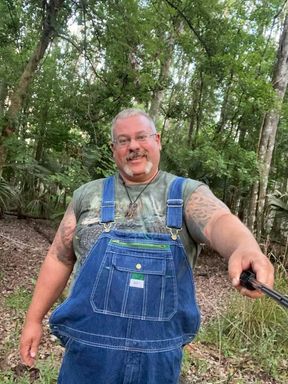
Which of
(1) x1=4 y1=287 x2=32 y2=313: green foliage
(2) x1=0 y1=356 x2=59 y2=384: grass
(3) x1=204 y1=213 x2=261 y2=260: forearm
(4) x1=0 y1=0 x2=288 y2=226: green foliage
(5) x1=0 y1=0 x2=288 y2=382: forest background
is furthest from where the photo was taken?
(4) x1=0 y1=0 x2=288 y2=226: green foliage

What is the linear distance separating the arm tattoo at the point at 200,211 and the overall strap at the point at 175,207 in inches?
1.3

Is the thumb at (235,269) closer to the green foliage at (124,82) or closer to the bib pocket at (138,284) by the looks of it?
the bib pocket at (138,284)

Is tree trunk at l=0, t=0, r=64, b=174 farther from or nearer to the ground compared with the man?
farther from the ground

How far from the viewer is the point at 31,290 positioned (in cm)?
514

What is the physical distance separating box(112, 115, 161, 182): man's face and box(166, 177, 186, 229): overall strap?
0.19 m

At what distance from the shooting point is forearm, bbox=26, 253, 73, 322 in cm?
195

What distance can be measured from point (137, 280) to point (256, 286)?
0.59m

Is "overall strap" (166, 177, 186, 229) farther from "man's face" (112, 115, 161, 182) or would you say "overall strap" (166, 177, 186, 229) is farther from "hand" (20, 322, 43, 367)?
"hand" (20, 322, 43, 367)

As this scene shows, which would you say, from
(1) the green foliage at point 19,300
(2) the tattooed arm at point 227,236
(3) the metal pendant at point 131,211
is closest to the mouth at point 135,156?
(3) the metal pendant at point 131,211

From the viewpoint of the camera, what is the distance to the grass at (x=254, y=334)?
3.95 metres

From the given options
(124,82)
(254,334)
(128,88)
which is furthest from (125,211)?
(128,88)

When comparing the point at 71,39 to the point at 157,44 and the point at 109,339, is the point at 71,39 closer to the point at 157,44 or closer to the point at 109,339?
the point at 157,44

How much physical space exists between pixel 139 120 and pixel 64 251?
74 cm

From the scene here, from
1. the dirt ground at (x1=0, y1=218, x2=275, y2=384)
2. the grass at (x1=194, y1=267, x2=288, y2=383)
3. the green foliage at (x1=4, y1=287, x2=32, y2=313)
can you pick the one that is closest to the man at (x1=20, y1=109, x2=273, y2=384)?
the dirt ground at (x1=0, y1=218, x2=275, y2=384)
